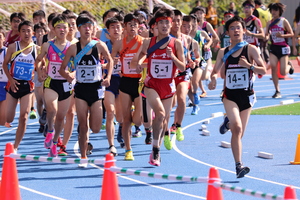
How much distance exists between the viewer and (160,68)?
10.8 meters

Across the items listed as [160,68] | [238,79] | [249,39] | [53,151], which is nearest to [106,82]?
[160,68]

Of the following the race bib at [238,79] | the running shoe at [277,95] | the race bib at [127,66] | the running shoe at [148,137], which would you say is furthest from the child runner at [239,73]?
the running shoe at [277,95]

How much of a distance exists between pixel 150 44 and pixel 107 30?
2069 millimetres

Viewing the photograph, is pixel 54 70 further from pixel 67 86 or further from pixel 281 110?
pixel 281 110

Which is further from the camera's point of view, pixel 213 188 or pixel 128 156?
pixel 128 156

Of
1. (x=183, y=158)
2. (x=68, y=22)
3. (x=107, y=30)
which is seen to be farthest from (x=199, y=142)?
(x=68, y=22)

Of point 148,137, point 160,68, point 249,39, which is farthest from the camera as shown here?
point 249,39

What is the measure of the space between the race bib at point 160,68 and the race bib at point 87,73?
31.9 inches

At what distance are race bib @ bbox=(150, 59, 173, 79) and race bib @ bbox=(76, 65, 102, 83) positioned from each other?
810 millimetres

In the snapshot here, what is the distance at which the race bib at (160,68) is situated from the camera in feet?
35.2

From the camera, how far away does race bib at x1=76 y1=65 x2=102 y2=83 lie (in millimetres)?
10594

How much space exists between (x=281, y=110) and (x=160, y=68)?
24.5 ft

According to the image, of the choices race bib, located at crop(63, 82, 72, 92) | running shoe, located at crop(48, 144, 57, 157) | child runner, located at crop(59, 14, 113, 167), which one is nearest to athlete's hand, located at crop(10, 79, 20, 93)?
race bib, located at crop(63, 82, 72, 92)

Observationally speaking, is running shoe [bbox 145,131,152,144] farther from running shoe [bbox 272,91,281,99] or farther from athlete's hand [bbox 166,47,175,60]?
running shoe [bbox 272,91,281,99]
